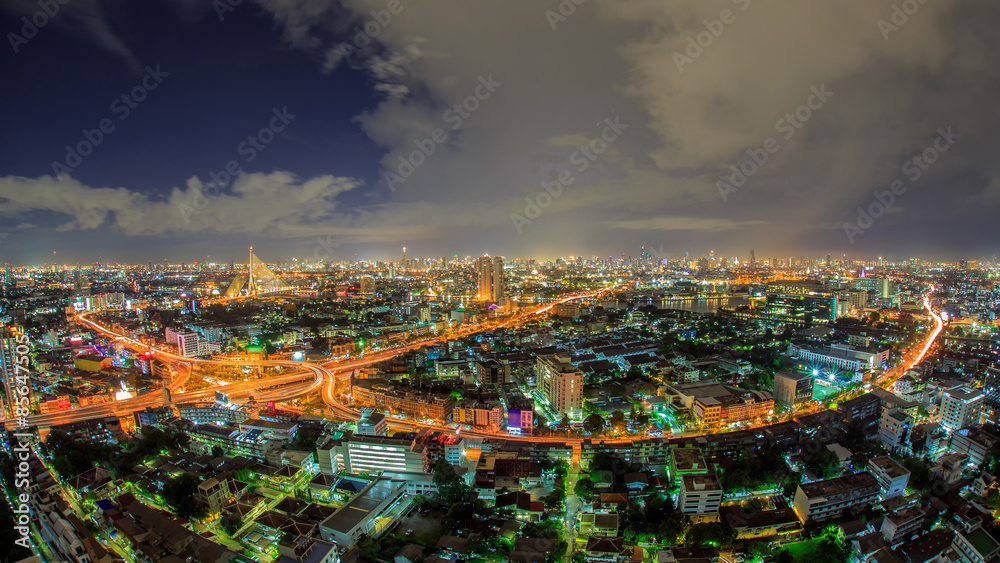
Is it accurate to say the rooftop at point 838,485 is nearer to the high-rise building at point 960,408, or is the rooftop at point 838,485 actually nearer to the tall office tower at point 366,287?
the high-rise building at point 960,408

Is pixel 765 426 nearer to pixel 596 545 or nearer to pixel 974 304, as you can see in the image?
pixel 596 545

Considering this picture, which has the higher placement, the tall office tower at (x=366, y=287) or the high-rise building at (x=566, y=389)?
the tall office tower at (x=366, y=287)

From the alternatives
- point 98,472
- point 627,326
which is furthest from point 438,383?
point 627,326

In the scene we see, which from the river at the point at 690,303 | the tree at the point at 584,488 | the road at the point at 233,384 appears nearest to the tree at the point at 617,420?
the tree at the point at 584,488

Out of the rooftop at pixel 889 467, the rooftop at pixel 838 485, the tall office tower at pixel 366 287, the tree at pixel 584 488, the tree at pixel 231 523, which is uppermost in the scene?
the tall office tower at pixel 366 287

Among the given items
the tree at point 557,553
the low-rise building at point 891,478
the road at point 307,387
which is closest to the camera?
the tree at point 557,553

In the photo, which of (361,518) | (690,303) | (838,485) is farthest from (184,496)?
(690,303)

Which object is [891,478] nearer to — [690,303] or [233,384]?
[233,384]
